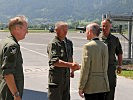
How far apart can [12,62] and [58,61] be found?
160cm

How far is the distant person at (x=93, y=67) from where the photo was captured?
6.30m

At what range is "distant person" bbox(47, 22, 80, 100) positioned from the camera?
21.7 feet

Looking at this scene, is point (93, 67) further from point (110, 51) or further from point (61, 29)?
point (110, 51)

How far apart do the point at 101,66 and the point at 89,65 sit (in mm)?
219

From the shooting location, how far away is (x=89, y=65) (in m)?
6.32

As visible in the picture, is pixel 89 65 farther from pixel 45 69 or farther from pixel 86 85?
pixel 45 69

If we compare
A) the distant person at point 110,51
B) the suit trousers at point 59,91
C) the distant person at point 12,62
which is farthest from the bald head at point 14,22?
the distant person at point 110,51

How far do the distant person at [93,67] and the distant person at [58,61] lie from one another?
0.29 meters

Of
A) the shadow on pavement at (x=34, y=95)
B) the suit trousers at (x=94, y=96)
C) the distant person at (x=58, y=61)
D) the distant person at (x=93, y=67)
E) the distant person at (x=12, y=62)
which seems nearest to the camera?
the distant person at (x=12, y=62)

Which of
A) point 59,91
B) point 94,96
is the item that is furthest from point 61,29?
point 94,96

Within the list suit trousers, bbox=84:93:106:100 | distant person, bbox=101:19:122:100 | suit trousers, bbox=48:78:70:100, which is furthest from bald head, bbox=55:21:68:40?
distant person, bbox=101:19:122:100

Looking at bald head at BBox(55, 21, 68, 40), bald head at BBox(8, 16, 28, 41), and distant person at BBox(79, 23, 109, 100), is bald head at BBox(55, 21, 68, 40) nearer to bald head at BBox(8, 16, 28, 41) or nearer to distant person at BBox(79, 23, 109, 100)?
distant person at BBox(79, 23, 109, 100)

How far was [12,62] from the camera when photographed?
5.02 metres

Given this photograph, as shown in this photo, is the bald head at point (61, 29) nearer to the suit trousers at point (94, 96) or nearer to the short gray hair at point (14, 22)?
the suit trousers at point (94, 96)
